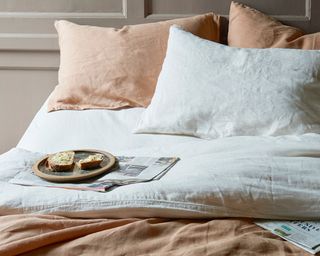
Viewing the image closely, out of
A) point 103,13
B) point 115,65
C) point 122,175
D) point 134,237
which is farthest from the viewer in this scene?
point 103,13

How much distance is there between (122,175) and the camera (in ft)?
5.11

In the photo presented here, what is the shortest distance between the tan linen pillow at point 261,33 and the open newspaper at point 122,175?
79 centimetres

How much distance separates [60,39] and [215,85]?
0.77 metres

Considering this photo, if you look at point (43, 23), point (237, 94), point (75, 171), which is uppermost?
point (43, 23)

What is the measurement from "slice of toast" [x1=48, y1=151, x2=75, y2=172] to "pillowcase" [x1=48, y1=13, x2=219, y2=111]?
60 centimetres

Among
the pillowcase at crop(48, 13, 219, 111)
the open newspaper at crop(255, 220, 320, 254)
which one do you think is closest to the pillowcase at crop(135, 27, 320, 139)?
the pillowcase at crop(48, 13, 219, 111)

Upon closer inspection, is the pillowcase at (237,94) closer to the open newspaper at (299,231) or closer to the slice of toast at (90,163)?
the slice of toast at (90,163)

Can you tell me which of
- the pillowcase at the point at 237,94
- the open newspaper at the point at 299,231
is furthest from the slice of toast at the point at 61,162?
the open newspaper at the point at 299,231

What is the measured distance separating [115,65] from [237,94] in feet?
1.79

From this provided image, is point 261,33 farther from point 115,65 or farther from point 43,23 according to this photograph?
point 43,23

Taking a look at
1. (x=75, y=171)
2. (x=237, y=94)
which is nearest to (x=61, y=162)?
(x=75, y=171)

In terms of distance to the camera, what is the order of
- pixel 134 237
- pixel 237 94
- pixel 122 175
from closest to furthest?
pixel 134 237 → pixel 122 175 → pixel 237 94

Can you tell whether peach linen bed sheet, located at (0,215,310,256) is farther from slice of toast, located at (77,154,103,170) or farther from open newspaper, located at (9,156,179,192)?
slice of toast, located at (77,154,103,170)

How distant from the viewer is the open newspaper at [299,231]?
4.01 ft
